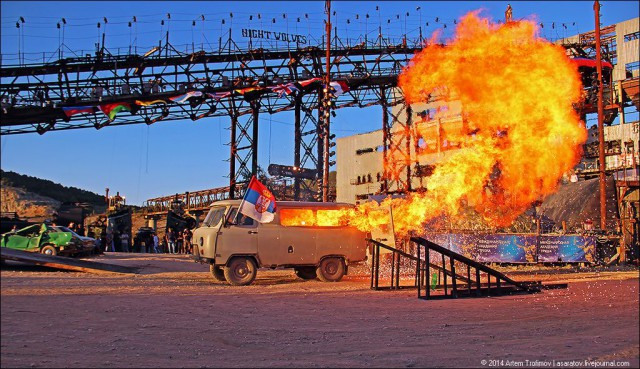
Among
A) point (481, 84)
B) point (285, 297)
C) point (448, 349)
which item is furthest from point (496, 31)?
point (448, 349)

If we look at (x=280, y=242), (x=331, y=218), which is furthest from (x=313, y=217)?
(x=280, y=242)

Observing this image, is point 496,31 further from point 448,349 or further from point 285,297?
point 448,349

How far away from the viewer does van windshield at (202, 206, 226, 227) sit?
1750 cm

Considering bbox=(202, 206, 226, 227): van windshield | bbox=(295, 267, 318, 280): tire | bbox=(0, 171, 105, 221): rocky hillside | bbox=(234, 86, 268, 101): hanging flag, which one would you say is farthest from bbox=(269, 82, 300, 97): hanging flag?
bbox=(0, 171, 105, 221): rocky hillside

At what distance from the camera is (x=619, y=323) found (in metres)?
10.6

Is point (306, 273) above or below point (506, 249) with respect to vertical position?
below

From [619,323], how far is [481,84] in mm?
11169

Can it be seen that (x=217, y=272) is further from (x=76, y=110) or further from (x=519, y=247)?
(x=76, y=110)

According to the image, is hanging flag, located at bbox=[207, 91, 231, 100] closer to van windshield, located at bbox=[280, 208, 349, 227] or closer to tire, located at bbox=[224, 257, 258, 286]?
van windshield, located at bbox=[280, 208, 349, 227]

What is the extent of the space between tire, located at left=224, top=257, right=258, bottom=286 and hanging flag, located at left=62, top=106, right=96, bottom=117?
75.3 feet

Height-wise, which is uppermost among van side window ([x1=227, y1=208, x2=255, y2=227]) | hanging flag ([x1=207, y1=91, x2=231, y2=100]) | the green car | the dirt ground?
hanging flag ([x1=207, y1=91, x2=231, y2=100])

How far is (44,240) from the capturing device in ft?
75.6

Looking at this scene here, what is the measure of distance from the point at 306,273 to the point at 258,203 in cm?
364

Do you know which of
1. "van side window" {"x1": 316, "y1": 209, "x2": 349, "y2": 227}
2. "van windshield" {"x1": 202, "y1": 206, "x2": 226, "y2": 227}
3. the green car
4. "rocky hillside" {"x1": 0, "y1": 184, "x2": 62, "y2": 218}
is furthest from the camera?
"rocky hillside" {"x1": 0, "y1": 184, "x2": 62, "y2": 218}
